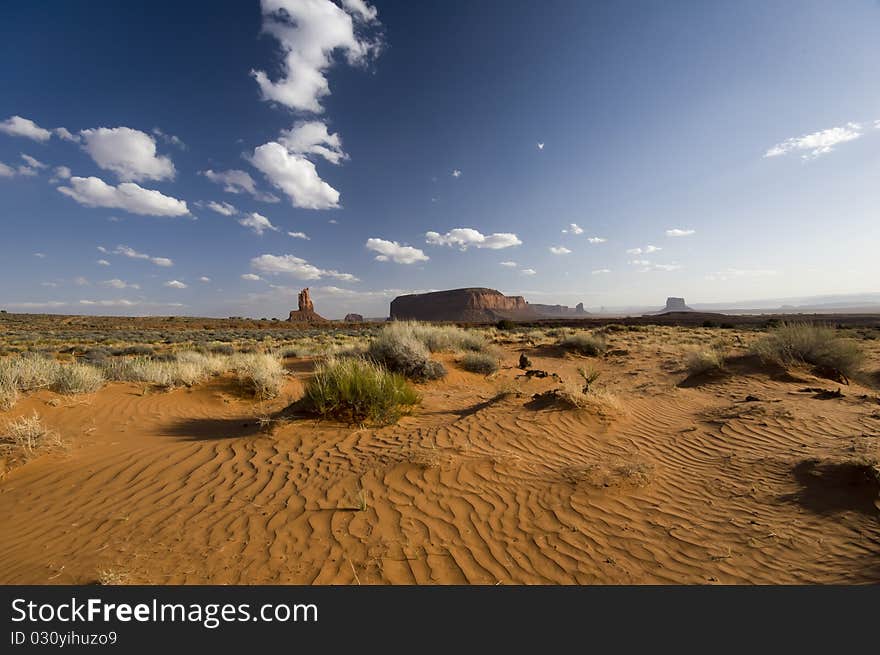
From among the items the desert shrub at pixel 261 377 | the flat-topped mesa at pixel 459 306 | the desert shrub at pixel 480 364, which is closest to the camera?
the desert shrub at pixel 261 377

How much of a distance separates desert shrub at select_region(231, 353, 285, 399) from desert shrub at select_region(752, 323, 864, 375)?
46.6 ft

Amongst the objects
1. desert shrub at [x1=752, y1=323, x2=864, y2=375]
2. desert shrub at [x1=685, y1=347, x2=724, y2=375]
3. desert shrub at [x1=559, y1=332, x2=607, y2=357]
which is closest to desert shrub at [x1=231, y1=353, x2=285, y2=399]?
desert shrub at [x1=685, y1=347, x2=724, y2=375]

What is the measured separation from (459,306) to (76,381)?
117147 millimetres

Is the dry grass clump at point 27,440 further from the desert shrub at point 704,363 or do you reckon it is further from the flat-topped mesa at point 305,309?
the flat-topped mesa at point 305,309

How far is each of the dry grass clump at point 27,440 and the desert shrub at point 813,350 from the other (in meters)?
16.6

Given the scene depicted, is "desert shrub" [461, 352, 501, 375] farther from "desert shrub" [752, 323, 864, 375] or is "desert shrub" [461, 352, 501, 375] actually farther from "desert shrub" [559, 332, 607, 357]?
"desert shrub" [752, 323, 864, 375]

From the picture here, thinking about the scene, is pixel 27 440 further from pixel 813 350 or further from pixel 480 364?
pixel 813 350

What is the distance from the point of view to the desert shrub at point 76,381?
24.0 ft

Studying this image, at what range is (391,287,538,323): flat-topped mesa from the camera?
395 ft

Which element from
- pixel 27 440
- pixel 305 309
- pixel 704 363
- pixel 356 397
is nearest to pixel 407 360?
pixel 356 397

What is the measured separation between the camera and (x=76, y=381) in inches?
290

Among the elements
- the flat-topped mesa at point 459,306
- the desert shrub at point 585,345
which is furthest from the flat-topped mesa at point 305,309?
the desert shrub at point 585,345

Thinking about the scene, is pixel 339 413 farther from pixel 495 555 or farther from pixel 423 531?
pixel 495 555
